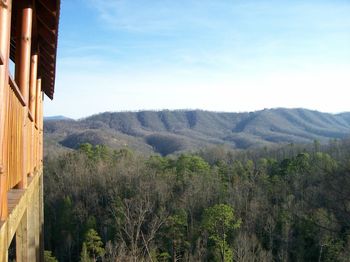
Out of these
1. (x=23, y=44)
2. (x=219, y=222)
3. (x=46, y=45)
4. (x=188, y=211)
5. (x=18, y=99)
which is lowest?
(x=188, y=211)

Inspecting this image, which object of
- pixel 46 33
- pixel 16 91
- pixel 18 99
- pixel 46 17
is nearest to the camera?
pixel 16 91

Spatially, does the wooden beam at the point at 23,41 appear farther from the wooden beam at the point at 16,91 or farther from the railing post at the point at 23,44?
the wooden beam at the point at 16,91

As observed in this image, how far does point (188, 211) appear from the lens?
129 ft

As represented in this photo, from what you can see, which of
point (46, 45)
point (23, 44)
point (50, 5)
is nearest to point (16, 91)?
point (23, 44)

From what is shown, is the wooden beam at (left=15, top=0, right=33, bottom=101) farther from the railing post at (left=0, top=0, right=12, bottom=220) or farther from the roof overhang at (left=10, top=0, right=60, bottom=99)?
the railing post at (left=0, top=0, right=12, bottom=220)

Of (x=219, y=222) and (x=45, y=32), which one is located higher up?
(x=45, y=32)

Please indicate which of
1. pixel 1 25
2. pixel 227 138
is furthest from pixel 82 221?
pixel 227 138

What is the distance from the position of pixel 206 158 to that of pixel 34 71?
245 feet

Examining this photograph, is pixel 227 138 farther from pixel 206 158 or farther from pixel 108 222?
pixel 108 222

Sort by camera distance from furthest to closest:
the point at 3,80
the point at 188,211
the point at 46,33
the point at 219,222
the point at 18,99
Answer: the point at 188,211
the point at 219,222
the point at 46,33
the point at 18,99
the point at 3,80

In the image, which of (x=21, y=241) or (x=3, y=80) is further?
(x=21, y=241)

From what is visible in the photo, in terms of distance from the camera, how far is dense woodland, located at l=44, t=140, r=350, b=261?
1142 inches

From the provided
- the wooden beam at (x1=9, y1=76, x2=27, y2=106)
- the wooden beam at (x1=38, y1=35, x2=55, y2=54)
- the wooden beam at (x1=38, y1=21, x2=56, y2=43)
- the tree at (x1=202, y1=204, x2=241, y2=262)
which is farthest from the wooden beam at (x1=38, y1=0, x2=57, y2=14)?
the tree at (x1=202, y1=204, x2=241, y2=262)

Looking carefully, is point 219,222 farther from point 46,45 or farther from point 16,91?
point 16,91
